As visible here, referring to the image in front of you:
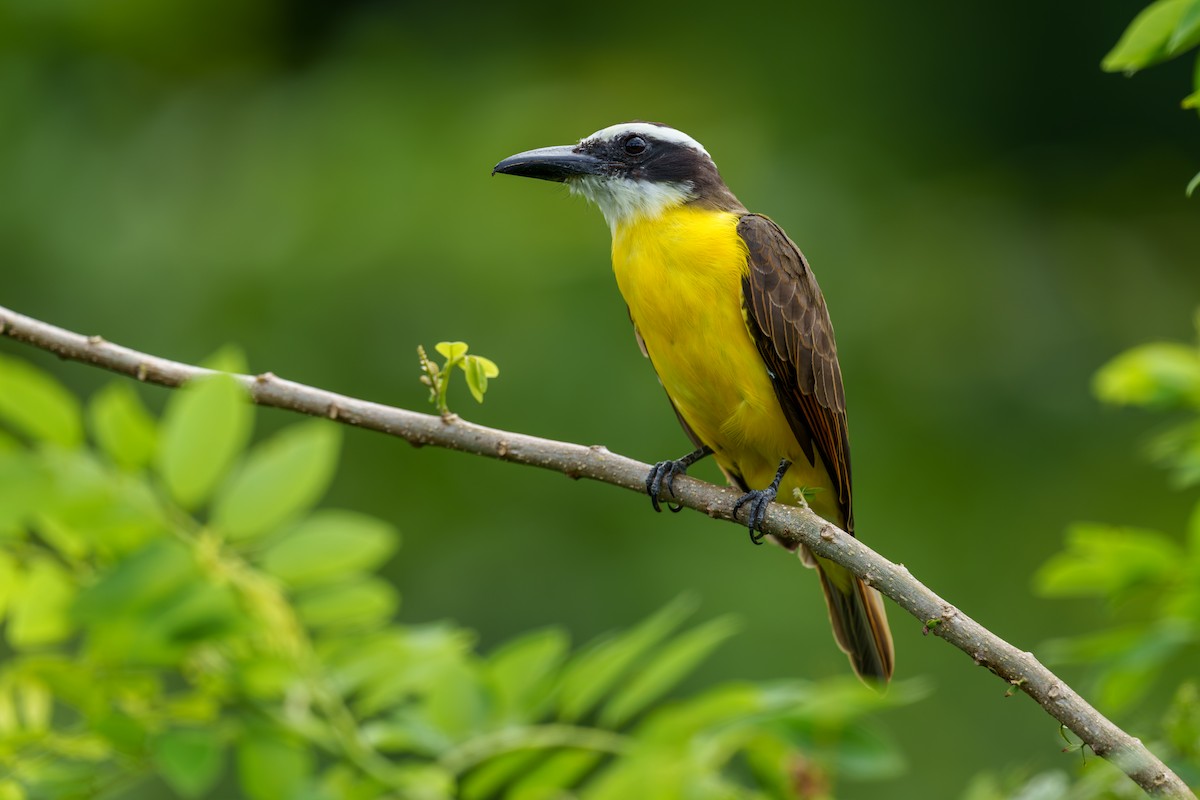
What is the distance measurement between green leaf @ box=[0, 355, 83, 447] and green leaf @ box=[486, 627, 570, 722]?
37.5 inches

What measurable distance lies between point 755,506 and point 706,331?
1.85 feet

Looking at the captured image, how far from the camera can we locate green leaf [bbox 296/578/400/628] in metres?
2.66

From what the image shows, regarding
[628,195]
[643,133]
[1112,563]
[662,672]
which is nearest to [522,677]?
[662,672]

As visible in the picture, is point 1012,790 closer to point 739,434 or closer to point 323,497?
point 739,434

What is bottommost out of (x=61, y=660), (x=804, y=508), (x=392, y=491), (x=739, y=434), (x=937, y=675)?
(x=61, y=660)

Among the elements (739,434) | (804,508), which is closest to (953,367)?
(739,434)

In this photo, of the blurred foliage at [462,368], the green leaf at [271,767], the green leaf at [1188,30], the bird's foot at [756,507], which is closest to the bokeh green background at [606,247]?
the bird's foot at [756,507]

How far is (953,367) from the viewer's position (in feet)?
28.8

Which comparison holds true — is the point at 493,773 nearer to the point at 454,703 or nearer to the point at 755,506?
the point at 454,703

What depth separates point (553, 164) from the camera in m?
3.95

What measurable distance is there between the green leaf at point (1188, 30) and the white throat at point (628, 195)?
2068 mm

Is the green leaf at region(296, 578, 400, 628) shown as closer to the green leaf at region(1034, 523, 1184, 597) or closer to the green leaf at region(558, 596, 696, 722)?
the green leaf at region(558, 596, 696, 722)

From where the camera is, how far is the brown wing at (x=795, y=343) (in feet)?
12.0

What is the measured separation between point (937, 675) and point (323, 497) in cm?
355
